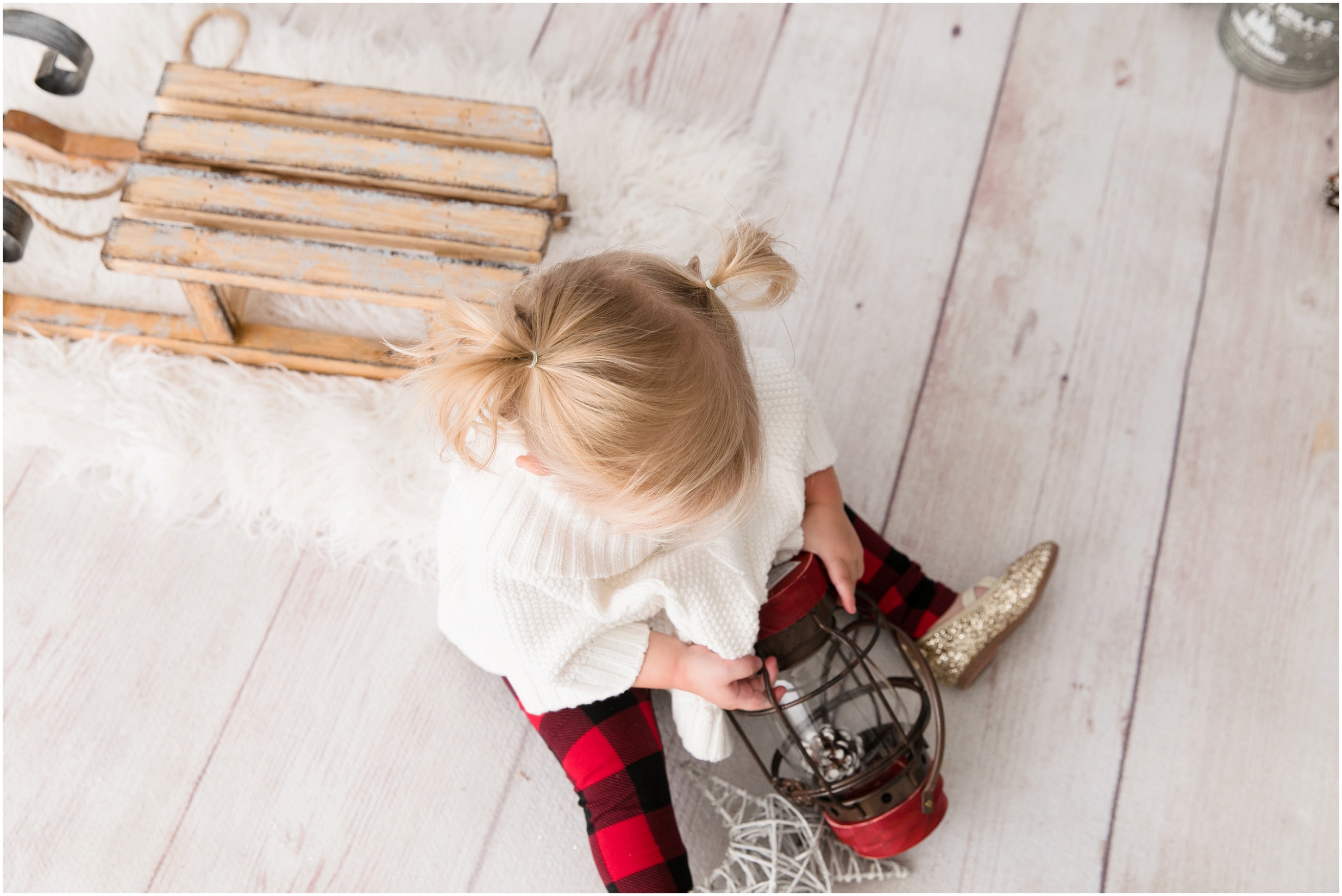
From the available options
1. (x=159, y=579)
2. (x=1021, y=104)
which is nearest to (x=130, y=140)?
(x=159, y=579)

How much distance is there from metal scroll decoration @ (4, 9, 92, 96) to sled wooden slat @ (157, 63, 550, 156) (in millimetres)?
100

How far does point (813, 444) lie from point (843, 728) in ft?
0.80

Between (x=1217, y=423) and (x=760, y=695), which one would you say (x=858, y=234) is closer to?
(x=1217, y=423)

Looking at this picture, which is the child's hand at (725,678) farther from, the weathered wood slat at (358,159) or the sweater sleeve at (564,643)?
the weathered wood slat at (358,159)

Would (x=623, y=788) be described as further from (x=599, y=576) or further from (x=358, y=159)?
(x=358, y=159)

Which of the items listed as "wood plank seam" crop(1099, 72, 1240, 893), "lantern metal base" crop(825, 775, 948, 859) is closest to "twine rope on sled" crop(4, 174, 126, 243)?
"lantern metal base" crop(825, 775, 948, 859)

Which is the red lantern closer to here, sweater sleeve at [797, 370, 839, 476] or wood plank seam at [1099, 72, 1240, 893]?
sweater sleeve at [797, 370, 839, 476]

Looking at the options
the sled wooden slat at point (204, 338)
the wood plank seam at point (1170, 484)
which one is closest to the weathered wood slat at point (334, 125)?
the sled wooden slat at point (204, 338)

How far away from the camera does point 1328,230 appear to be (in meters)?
1.14

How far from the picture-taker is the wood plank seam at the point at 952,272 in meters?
1.02

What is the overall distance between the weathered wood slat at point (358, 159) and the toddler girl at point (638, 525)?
26 centimetres

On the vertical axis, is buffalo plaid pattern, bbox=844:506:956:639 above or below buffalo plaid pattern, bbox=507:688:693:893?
above

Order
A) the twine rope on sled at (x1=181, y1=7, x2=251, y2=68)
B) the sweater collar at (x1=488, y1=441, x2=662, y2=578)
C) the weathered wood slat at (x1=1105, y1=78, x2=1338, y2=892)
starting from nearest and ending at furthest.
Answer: the sweater collar at (x1=488, y1=441, x2=662, y2=578) < the weathered wood slat at (x1=1105, y1=78, x2=1338, y2=892) < the twine rope on sled at (x1=181, y1=7, x2=251, y2=68)

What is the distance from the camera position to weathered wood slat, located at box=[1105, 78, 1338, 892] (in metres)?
0.92
